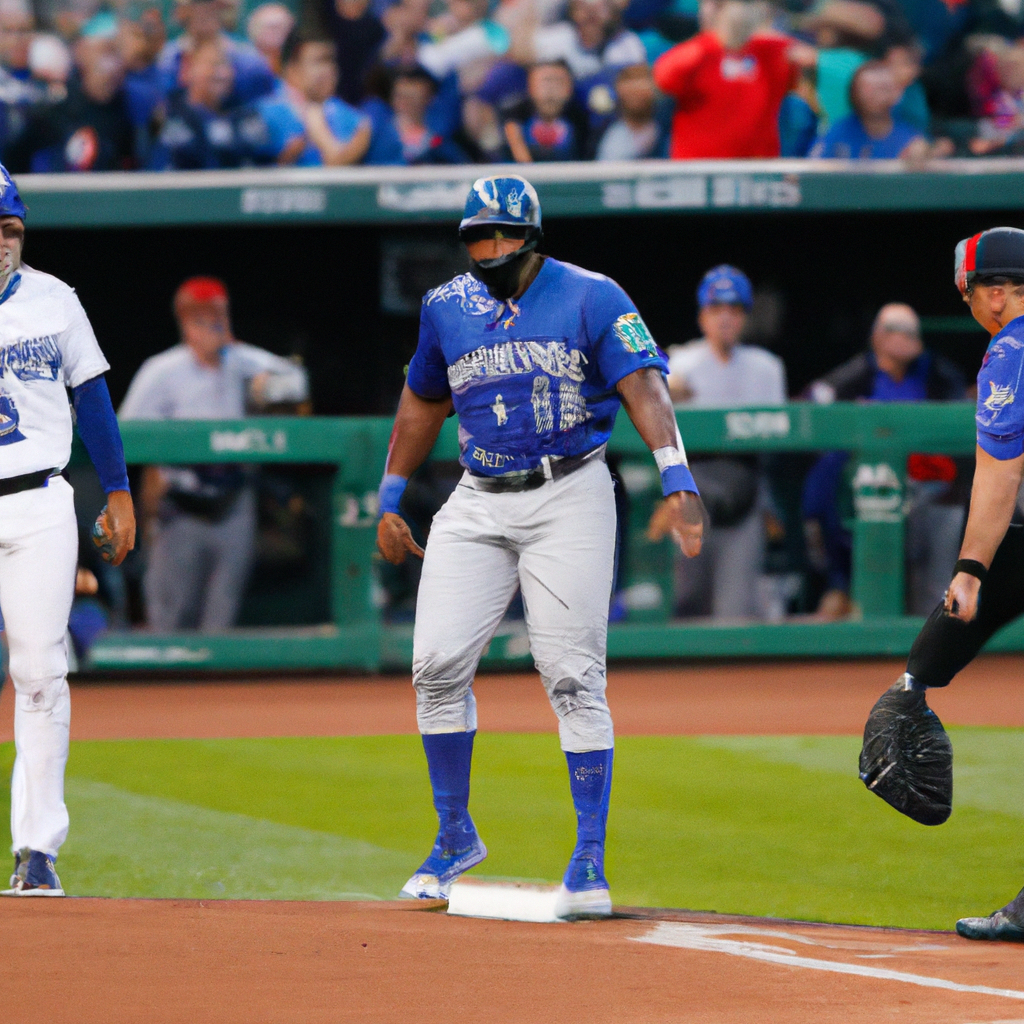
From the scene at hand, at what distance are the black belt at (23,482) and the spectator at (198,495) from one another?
13.8 ft

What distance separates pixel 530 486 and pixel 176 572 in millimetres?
4674

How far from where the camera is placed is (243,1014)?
10.0 ft

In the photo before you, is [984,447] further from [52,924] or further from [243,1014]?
[52,924]

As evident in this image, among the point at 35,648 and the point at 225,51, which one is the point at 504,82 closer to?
the point at 225,51

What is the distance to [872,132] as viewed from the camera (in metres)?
9.66

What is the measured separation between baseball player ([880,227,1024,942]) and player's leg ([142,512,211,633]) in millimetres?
5131

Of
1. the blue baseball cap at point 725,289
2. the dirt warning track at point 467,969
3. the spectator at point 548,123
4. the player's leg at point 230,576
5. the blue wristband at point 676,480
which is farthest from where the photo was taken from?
the spectator at point 548,123

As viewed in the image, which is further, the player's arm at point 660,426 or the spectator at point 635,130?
the spectator at point 635,130

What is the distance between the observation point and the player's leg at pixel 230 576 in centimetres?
860

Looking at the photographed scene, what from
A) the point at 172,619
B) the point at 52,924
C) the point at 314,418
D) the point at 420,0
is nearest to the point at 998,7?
the point at 420,0

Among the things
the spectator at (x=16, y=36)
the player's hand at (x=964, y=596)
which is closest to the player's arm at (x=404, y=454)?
the player's hand at (x=964, y=596)

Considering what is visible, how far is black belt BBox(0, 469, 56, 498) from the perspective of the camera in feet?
13.8

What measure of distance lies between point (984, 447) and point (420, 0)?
7.15 meters

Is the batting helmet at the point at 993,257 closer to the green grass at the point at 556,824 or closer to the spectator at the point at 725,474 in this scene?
the green grass at the point at 556,824
